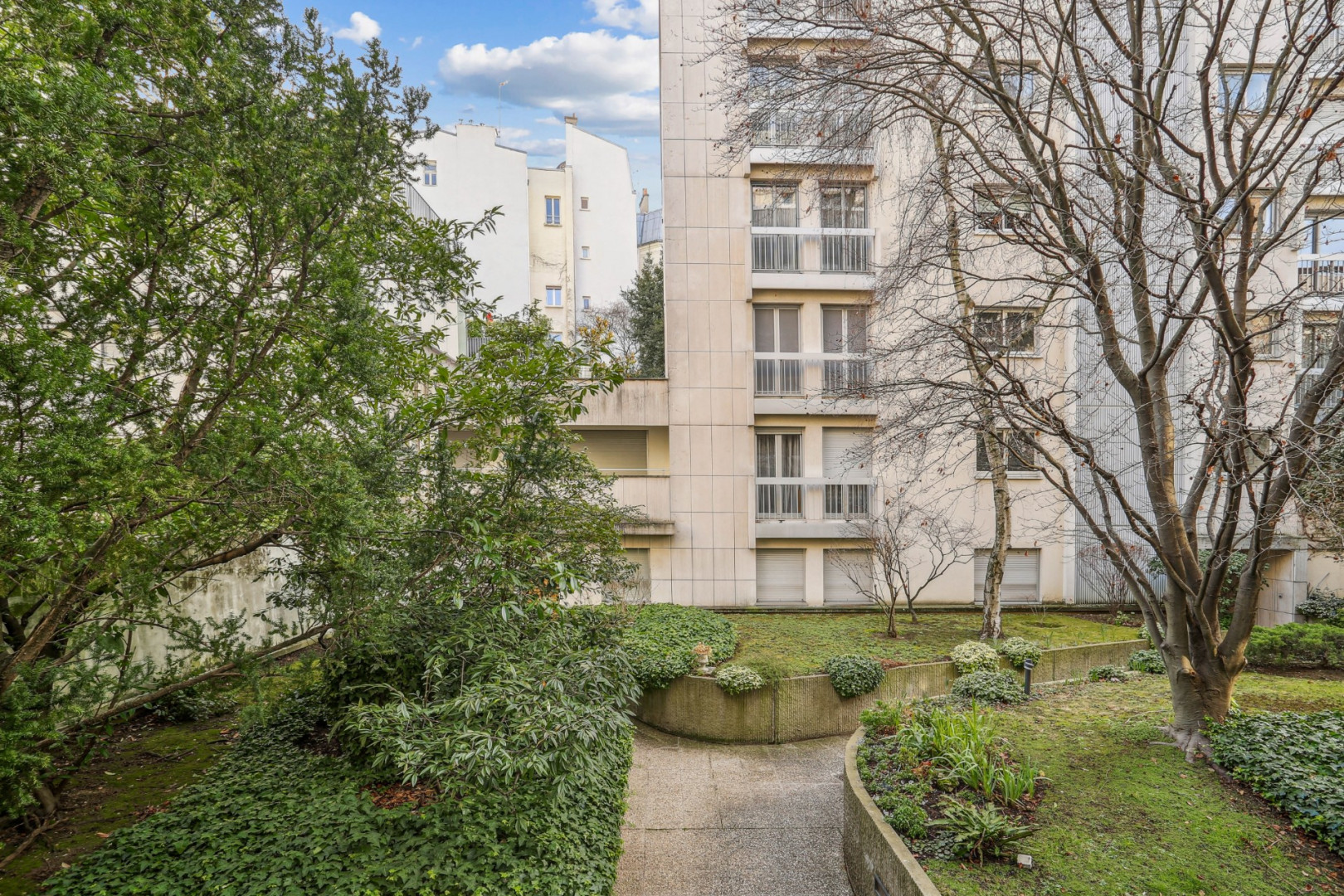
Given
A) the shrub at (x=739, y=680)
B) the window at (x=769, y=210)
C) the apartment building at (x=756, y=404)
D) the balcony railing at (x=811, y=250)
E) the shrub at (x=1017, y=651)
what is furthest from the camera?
the window at (x=769, y=210)

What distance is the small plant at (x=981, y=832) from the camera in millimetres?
5121

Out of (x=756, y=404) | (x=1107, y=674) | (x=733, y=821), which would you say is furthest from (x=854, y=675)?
(x=756, y=404)

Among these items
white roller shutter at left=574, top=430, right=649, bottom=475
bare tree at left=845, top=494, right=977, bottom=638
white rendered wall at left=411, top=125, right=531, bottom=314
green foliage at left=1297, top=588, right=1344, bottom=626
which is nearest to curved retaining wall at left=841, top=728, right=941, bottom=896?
bare tree at left=845, top=494, right=977, bottom=638

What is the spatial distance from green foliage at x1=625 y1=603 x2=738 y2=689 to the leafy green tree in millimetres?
5526

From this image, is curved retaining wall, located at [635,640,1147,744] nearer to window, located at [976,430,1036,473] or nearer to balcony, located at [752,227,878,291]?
window, located at [976,430,1036,473]

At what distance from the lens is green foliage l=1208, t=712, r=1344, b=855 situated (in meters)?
5.29

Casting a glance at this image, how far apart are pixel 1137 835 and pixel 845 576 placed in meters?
11.1

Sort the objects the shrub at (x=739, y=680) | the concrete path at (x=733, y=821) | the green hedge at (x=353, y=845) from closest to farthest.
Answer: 1. the green hedge at (x=353, y=845)
2. the concrete path at (x=733, y=821)
3. the shrub at (x=739, y=680)

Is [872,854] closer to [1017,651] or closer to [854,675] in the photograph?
[854,675]

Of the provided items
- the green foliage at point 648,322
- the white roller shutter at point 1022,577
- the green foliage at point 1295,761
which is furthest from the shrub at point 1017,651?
the green foliage at point 648,322

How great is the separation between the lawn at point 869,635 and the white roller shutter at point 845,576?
0.66m

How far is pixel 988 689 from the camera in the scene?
9109 millimetres

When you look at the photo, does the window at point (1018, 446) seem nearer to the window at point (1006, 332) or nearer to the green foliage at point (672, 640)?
the window at point (1006, 332)

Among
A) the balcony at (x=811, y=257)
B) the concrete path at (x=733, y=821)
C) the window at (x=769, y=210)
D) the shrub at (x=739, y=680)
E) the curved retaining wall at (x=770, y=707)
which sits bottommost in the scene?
the concrete path at (x=733, y=821)
